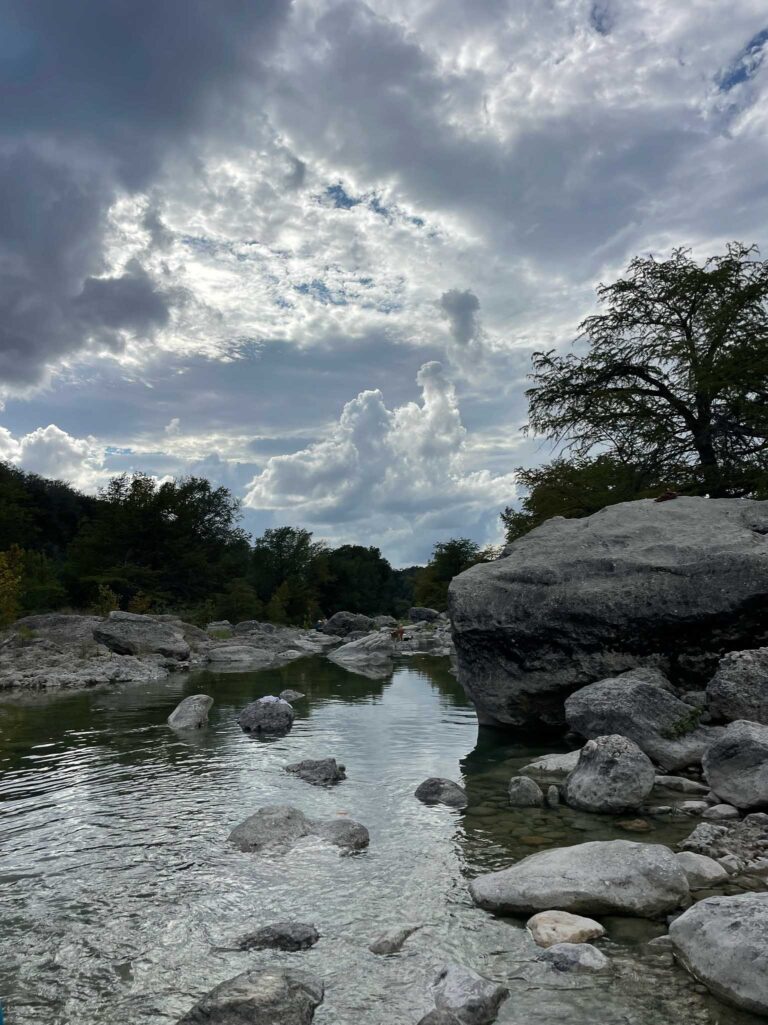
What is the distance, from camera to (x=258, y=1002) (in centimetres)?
430

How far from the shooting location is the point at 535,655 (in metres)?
13.3

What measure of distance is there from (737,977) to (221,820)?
5.86 m

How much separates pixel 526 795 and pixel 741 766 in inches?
98.8

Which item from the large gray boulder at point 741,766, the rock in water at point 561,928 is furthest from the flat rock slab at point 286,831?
the large gray boulder at point 741,766

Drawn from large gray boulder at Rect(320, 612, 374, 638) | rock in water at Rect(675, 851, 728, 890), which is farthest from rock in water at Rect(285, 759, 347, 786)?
large gray boulder at Rect(320, 612, 374, 638)

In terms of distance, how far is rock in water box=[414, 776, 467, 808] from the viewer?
9.30m

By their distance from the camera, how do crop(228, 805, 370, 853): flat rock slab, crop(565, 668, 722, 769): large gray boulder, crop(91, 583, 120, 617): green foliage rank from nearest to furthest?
1. crop(228, 805, 370, 853): flat rock slab
2. crop(565, 668, 722, 769): large gray boulder
3. crop(91, 583, 120, 617): green foliage

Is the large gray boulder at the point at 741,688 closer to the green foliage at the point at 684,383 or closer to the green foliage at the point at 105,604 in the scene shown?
the green foliage at the point at 684,383

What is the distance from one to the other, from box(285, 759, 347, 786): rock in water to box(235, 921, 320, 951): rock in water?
504 centimetres

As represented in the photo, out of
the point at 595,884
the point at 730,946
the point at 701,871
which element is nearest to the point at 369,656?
the point at 701,871

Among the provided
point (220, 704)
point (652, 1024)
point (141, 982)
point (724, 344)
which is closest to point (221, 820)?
point (141, 982)

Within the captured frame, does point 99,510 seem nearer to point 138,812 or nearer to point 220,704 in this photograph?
point 220,704

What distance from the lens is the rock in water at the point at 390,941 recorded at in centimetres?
528

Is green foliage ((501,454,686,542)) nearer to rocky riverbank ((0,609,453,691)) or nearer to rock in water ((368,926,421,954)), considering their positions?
rocky riverbank ((0,609,453,691))
